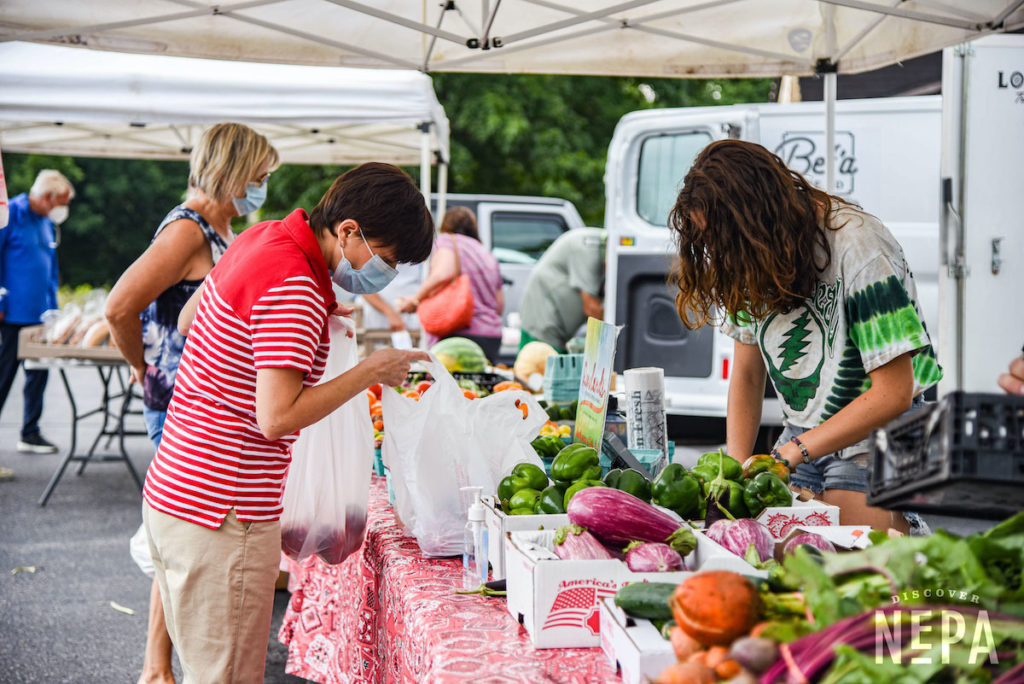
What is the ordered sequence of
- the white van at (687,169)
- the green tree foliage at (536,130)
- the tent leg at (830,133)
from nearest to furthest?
the tent leg at (830,133) → the white van at (687,169) → the green tree foliage at (536,130)

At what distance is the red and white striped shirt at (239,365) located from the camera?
191cm

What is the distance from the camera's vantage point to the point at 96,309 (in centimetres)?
682

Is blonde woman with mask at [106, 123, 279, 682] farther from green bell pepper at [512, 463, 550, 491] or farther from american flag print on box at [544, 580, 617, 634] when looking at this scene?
american flag print on box at [544, 580, 617, 634]

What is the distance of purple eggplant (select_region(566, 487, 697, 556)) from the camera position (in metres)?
1.64

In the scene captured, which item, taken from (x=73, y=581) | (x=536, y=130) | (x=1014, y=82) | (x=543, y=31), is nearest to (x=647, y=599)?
(x=543, y=31)

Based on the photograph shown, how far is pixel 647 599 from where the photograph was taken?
4.42 ft

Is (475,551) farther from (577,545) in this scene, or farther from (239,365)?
(239,365)

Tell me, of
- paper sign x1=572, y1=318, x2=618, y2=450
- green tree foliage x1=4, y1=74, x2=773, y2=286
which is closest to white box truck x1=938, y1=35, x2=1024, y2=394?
paper sign x1=572, y1=318, x2=618, y2=450

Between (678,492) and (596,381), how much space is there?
2.00 feet

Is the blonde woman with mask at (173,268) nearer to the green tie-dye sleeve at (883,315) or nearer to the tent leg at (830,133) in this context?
the green tie-dye sleeve at (883,315)

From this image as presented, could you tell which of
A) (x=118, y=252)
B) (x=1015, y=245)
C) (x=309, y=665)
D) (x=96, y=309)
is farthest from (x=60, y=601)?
(x=118, y=252)

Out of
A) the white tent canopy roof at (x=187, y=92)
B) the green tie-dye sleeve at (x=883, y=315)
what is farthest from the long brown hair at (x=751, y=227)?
the white tent canopy roof at (x=187, y=92)

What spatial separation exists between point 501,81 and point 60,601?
45.8 ft

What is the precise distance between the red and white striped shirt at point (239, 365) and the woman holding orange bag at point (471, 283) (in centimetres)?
403
